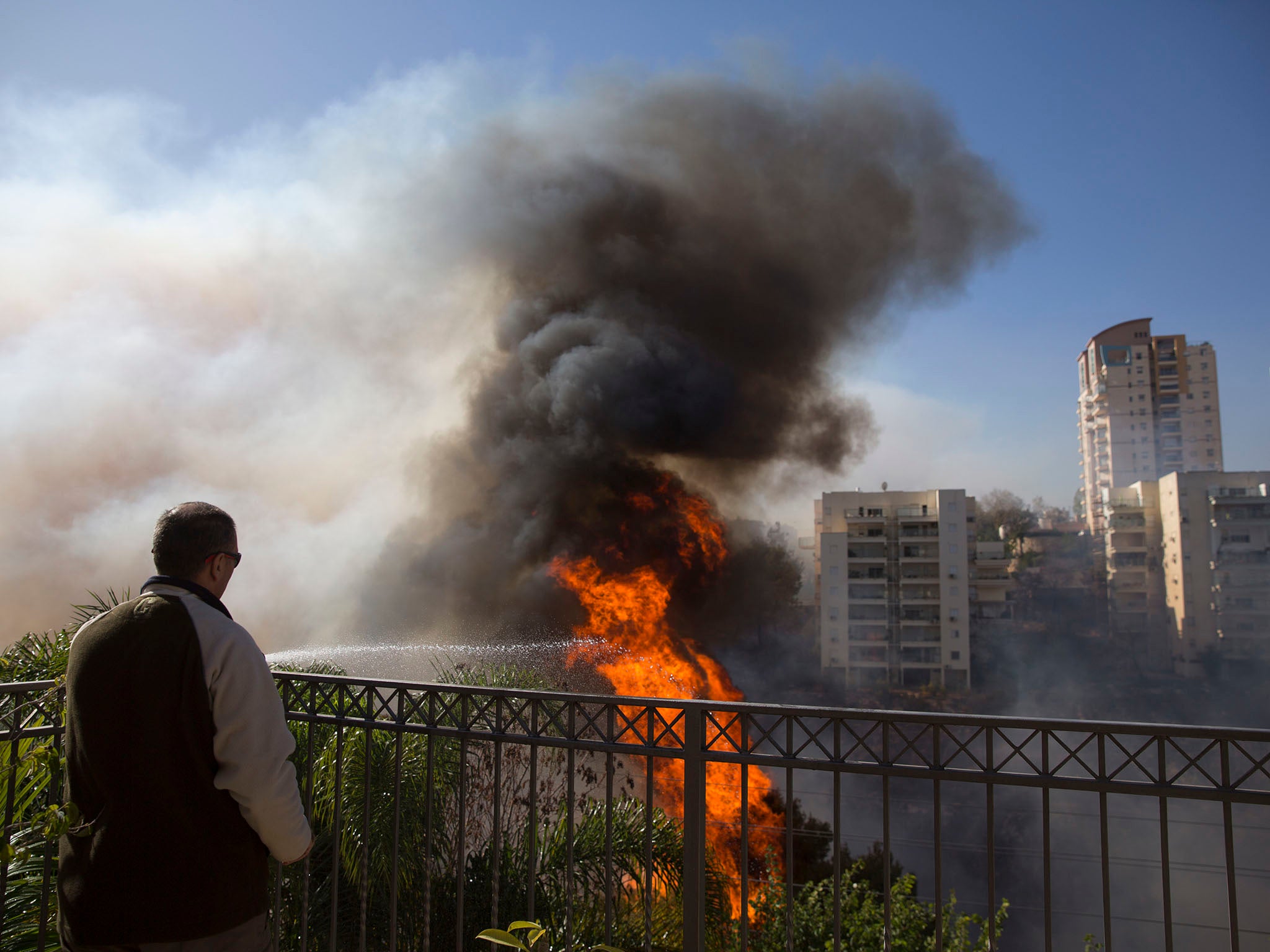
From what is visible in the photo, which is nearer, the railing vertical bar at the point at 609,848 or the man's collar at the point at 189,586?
the man's collar at the point at 189,586

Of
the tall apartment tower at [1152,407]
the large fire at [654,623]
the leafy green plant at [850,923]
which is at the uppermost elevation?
the tall apartment tower at [1152,407]

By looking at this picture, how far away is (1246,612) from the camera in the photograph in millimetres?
44031

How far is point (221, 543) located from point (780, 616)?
1788 inches

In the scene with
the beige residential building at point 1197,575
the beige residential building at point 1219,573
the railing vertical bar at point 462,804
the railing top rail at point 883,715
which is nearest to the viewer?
the railing top rail at point 883,715

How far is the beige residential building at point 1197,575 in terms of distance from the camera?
145 ft

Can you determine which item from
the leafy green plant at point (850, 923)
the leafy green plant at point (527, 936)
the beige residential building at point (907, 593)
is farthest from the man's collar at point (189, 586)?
the beige residential building at point (907, 593)

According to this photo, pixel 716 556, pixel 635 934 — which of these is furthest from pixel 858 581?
pixel 635 934

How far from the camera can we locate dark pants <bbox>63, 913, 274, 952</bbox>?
75.9 inches

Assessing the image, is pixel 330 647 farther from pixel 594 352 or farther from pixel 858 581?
pixel 858 581

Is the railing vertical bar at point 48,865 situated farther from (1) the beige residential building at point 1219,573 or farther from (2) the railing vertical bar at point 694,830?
(1) the beige residential building at point 1219,573

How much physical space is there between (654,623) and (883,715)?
2529 centimetres

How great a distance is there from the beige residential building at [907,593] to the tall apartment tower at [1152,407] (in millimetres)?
15559

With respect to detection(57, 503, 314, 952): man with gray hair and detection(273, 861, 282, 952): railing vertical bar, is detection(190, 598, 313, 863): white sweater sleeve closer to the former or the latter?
detection(57, 503, 314, 952): man with gray hair

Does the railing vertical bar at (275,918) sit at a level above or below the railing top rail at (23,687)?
below
